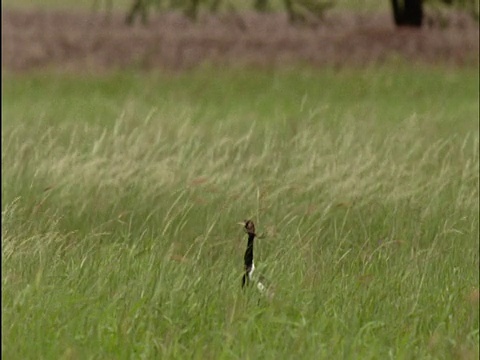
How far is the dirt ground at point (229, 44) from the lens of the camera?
15828 mm

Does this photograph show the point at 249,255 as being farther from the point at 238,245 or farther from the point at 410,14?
the point at 410,14

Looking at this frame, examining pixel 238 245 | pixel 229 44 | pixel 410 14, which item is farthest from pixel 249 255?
pixel 410 14

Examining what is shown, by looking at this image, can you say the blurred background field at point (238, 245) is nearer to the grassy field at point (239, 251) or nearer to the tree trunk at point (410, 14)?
the grassy field at point (239, 251)

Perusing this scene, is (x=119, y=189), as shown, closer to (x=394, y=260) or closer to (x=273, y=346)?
(x=394, y=260)

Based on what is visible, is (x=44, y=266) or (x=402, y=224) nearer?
(x=44, y=266)

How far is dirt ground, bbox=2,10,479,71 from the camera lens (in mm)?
15828

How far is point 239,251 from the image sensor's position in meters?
5.12

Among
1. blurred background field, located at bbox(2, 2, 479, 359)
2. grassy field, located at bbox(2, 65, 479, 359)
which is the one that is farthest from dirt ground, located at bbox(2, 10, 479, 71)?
grassy field, located at bbox(2, 65, 479, 359)

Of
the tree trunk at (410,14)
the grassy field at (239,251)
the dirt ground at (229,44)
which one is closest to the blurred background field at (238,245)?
the grassy field at (239,251)

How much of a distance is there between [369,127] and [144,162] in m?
2.82

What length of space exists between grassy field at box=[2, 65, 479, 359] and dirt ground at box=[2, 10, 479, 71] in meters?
5.52

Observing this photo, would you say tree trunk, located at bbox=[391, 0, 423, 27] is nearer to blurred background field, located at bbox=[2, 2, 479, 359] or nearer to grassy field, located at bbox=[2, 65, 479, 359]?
blurred background field, located at bbox=[2, 2, 479, 359]

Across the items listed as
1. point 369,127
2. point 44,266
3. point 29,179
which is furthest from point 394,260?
point 369,127

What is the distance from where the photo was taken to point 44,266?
4.63 meters
